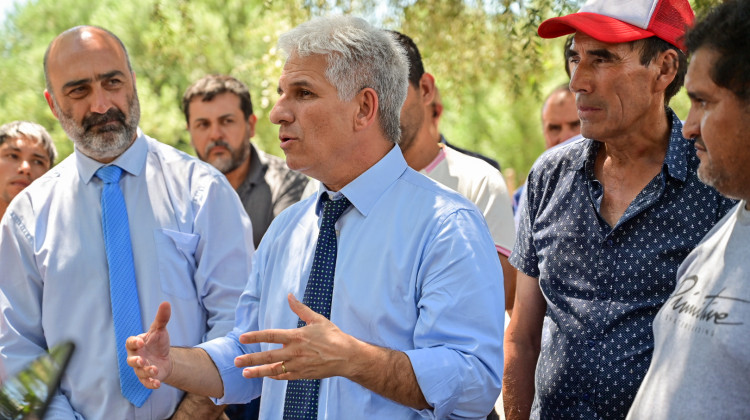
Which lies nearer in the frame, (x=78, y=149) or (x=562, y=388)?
(x=562, y=388)

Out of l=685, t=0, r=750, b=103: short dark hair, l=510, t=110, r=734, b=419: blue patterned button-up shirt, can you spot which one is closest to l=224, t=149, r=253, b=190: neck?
l=510, t=110, r=734, b=419: blue patterned button-up shirt

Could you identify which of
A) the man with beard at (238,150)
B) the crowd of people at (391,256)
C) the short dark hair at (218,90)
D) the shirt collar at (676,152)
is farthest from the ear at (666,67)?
the short dark hair at (218,90)

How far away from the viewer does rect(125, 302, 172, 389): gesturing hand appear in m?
2.58

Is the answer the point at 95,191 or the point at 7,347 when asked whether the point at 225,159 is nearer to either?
the point at 95,191

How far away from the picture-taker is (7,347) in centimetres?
347

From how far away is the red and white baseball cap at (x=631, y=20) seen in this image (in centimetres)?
289

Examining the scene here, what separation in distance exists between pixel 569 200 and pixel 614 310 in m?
0.46

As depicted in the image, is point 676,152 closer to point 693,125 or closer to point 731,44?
point 693,125

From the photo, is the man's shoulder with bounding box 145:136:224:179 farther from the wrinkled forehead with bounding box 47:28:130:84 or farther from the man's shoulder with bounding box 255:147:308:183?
the man's shoulder with bounding box 255:147:308:183

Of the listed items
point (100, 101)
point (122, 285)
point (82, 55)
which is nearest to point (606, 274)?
point (122, 285)

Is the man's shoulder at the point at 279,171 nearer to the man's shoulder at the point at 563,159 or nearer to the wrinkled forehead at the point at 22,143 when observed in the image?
the wrinkled forehead at the point at 22,143

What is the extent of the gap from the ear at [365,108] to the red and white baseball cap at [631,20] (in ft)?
2.37

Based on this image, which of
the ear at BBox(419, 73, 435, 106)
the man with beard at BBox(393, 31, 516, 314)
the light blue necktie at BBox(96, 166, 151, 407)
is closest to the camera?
the light blue necktie at BBox(96, 166, 151, 407)

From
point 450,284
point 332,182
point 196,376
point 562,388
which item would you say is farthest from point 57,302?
point 562,388
